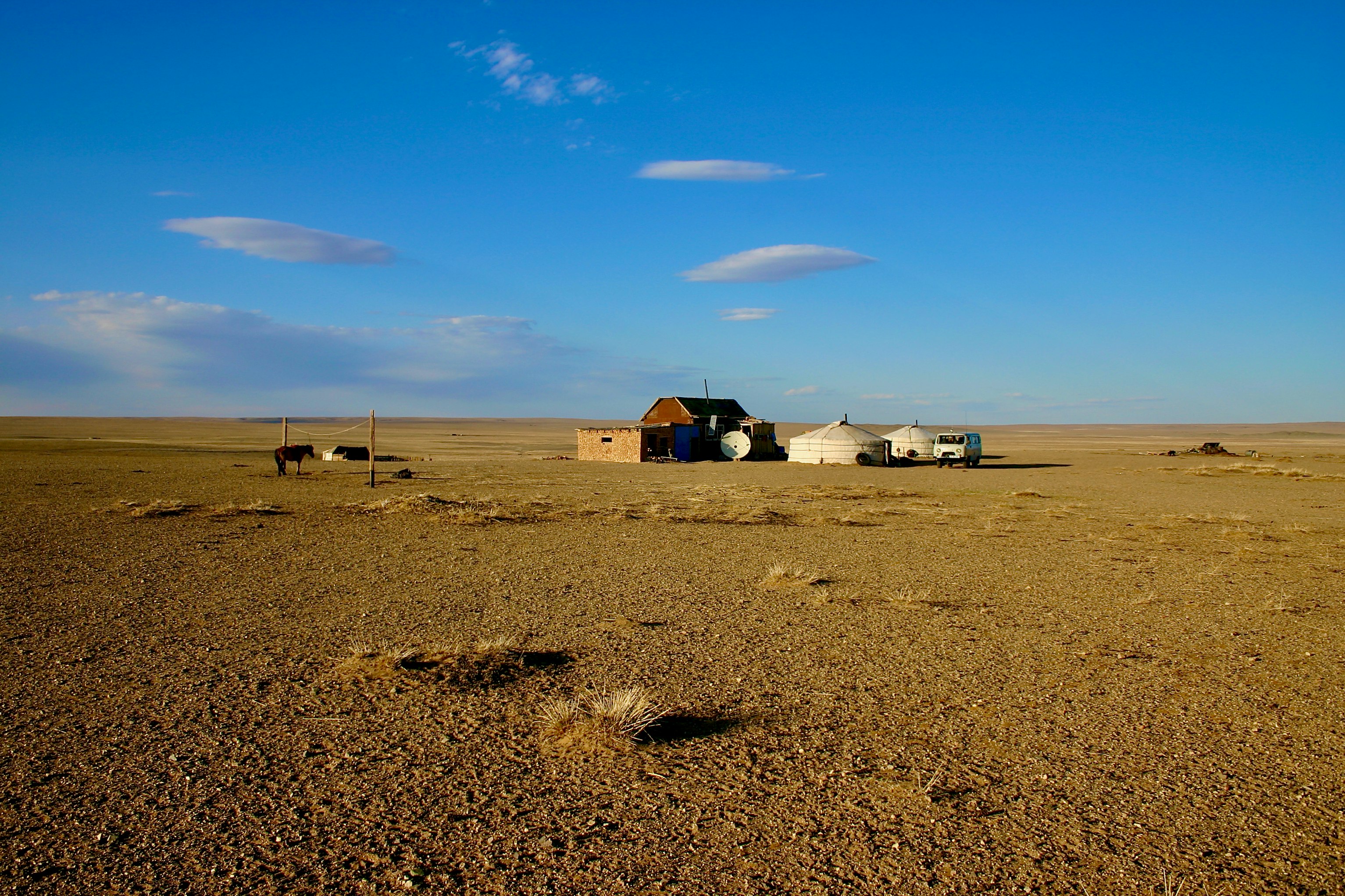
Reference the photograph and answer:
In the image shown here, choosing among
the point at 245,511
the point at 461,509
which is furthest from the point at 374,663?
the point at 245,511

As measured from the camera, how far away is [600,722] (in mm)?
5953

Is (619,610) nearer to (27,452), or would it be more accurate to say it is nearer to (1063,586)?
(1063,586)

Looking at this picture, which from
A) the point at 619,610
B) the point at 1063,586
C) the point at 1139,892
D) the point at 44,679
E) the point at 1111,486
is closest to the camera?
the point at 1139,892

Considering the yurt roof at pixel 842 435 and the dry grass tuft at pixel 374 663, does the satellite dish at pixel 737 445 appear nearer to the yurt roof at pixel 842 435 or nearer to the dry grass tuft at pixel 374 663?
the yurt roof at pixel 842 435

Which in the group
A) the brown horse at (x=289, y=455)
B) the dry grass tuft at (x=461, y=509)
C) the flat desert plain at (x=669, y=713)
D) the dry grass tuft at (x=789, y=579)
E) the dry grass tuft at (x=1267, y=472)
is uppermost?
the brown horse at (x=289, y=455)

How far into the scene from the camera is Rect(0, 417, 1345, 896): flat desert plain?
173 inches

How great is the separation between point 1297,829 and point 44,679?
888 centimetres

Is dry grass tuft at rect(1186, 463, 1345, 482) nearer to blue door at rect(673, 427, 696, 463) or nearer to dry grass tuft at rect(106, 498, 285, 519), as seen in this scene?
blue door at rect(673, 427, 696, 463)

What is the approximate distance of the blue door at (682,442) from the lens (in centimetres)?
4972

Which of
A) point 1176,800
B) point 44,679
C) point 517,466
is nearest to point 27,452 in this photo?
point 517,466

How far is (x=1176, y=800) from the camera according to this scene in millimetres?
5113

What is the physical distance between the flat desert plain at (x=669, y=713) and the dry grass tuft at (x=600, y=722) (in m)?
0.09

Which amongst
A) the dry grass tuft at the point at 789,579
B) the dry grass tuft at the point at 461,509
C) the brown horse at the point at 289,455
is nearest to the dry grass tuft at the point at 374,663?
the dry grass tuft at the point at 789,579

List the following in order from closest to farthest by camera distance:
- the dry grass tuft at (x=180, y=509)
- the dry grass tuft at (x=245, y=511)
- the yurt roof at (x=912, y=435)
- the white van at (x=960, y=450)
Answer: the dry grass tuft at (x=180, y=509), the dry grass tuft at (x=245, y=511), the white van at (x=960, y=450), the yurt roof at (x=912, y=435)
